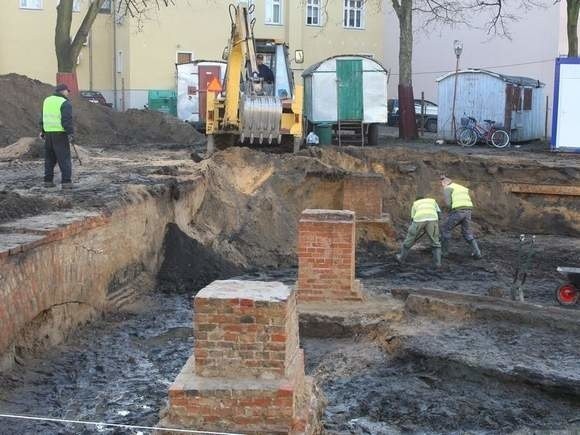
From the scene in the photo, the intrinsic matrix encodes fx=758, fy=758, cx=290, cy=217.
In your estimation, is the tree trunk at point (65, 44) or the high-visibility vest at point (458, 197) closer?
the high-visibility vest at point (458, 197)

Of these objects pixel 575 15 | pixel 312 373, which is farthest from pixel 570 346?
pixel 575 15

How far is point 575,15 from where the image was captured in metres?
23.7

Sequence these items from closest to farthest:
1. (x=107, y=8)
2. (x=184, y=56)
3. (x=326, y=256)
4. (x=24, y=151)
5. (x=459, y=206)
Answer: (x=326, y=256) → (x=459, y=206) → (x=24, y=151) → (x=184, y=56) → (x=107, y=8)

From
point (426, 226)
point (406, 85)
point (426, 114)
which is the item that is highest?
point (406, 85)

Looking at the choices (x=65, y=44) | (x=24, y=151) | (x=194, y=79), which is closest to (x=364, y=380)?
(x=24, y=151)

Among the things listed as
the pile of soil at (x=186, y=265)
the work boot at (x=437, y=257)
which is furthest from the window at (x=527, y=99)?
the pile of soil at (x=186, y=265)

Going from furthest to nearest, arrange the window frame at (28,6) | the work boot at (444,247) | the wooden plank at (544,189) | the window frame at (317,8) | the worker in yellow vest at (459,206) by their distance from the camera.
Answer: the window frame at (317,8) < the window frame at (28,6) < the wooden plank at (544,189) < the work boot at (444,247) < the worker in yellow vest at (459,206)

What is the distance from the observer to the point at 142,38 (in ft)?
113

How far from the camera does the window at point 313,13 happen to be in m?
37.9

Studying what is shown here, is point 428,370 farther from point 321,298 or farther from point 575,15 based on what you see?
point 575,15

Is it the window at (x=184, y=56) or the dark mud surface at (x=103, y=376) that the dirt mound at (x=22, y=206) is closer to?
the dark mud surface at (x=103, y=376)

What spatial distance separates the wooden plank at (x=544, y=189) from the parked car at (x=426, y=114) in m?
15.1

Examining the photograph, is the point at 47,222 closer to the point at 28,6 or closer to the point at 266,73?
the point at 266,73

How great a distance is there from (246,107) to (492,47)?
21944 mm
